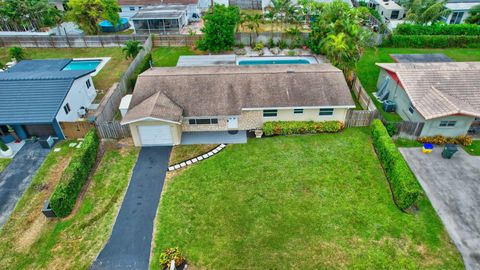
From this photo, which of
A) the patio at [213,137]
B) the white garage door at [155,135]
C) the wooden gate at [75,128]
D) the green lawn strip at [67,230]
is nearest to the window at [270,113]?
the patio at [213,137]

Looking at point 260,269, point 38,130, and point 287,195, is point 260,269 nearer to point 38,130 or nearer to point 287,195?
point 287,195

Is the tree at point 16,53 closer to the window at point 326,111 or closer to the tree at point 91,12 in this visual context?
the tree at point 91,12

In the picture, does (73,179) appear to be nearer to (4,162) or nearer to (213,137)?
(4,162)

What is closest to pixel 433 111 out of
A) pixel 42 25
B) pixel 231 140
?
pixel 231 140

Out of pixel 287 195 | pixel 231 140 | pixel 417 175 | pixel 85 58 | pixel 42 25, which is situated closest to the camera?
pixel 287 195

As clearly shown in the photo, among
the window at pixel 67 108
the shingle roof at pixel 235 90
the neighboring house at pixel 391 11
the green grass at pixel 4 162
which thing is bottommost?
the green grass at pixel 4 162
